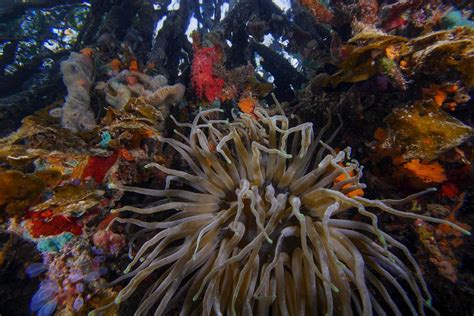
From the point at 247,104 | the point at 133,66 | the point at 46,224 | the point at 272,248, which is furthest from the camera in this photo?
the point at 133,66

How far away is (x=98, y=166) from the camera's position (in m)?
2.65

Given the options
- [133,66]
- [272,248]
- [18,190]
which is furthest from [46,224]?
[133,66]

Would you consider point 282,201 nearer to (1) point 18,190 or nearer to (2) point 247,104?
(2) point 247,104

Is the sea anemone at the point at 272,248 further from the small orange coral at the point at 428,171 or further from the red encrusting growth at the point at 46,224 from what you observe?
the red encrusting growth at the point at 46,224

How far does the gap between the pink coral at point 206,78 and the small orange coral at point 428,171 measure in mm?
2456

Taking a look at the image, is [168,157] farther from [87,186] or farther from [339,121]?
[339,121]

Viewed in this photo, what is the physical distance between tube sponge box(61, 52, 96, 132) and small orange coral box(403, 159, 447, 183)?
374 centimetres

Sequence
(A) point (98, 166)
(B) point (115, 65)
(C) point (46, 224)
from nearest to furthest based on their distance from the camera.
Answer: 1. (C) point (46, 224)
2. (A) point (98, 166)
3. (B) point (115, 65)

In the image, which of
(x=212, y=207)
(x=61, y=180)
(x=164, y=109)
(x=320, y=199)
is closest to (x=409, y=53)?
(x=320, y=199)

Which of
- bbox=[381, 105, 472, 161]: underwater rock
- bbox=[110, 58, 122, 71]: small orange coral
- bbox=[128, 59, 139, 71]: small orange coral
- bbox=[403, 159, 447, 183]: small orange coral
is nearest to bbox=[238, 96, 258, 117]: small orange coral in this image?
bbox=[381, 105, 472, 161]: underwater rock

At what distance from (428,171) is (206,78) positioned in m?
2.82

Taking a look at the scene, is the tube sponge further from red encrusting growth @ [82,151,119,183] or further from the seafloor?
red encrusting growth @ [82,151,119,183]

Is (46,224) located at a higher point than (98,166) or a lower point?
lower

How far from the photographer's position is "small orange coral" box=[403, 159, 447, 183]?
91.3 inches
